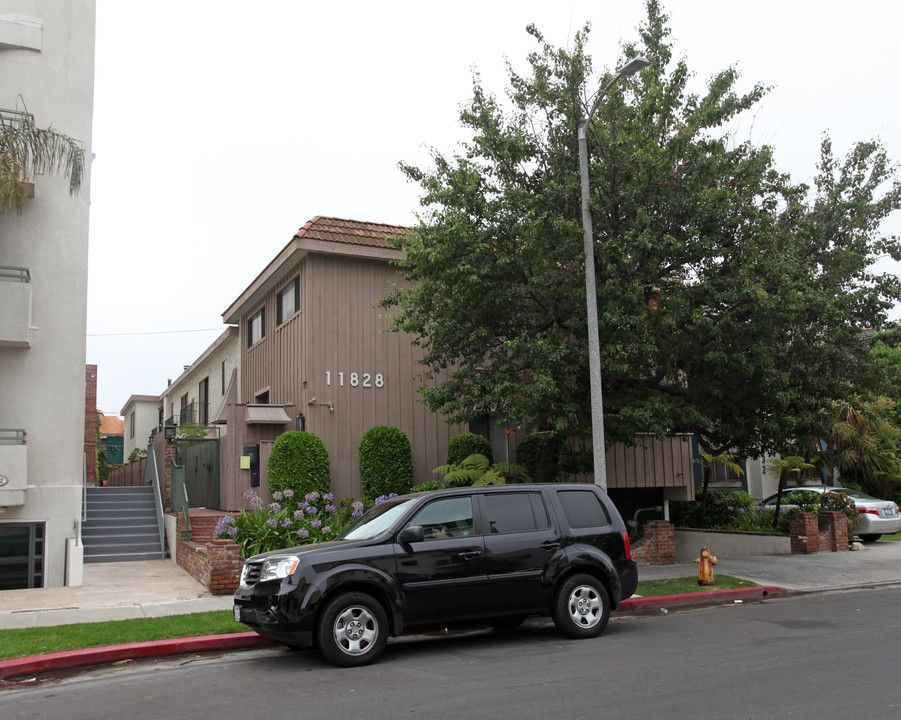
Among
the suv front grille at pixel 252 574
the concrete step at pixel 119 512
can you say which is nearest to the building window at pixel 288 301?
the concrete step at pixel 119 512

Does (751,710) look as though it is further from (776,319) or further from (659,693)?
(776,319)

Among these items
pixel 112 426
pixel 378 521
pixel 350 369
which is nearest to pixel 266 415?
pixel 350 369

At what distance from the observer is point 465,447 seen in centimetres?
1695

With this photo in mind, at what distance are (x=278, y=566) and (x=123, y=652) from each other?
2.02 m

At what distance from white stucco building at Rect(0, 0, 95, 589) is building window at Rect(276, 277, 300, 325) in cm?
490

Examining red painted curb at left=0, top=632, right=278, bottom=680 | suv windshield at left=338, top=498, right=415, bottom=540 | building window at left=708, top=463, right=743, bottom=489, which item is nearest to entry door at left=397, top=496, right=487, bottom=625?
suv windshield at left=338, top=498, right=415, bottom=540

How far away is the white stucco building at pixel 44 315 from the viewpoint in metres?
13.4

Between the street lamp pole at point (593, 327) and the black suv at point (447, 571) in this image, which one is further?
the street lamp pole at point (593, 327)

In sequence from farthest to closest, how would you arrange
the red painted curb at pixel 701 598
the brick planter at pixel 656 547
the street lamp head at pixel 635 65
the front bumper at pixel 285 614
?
the brick planter at pixel 656 547, the red painted curb at pixel 701 598, the street lamp head at pixel 635 65, the front bumper at pixel 285 614

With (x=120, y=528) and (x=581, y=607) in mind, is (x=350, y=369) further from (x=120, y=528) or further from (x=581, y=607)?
(x=581, y=607)

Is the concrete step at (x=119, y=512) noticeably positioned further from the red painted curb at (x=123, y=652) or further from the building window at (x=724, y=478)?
the building window at (x=724, y=478)

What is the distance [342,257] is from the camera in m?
17.9

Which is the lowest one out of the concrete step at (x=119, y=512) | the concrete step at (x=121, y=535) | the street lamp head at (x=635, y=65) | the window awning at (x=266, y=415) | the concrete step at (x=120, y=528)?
the concrete step at (x=121, y=535)

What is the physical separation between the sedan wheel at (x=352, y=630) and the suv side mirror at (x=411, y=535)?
2.16 ft
